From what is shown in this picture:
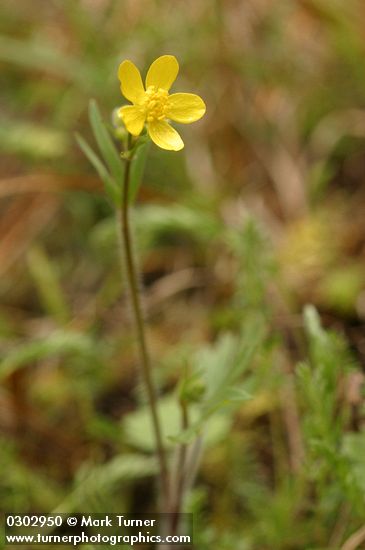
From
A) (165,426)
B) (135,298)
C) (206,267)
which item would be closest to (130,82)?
(135,298)

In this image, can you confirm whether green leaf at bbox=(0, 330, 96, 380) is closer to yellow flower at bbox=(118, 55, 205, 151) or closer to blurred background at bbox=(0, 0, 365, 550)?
blurred background at bbox=(0, 0, 365, 550)

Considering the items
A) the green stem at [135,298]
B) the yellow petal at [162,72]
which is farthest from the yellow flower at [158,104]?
the green stem at [135,298]

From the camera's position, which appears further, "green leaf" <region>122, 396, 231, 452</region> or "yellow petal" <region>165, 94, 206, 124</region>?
"green leaf" <region>122, 396, 231, 452</region>

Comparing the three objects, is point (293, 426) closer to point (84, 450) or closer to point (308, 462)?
point (308, 462)

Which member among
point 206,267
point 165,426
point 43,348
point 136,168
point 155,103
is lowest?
point 165,426

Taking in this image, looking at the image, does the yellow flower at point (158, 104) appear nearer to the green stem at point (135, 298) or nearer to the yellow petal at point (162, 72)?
the yellow petal at point (162, 72)

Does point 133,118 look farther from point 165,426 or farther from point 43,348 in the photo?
point 165,426

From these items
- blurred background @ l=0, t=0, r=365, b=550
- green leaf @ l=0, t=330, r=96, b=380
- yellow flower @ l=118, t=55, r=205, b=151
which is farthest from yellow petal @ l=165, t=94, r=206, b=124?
green leaf @ l=0, t=330, r=96, b=380
